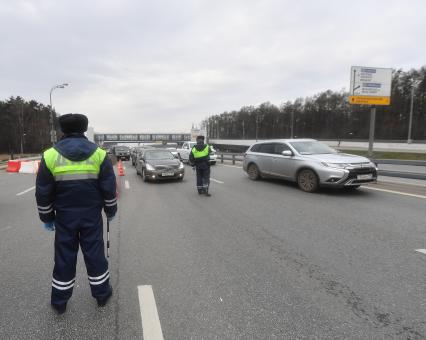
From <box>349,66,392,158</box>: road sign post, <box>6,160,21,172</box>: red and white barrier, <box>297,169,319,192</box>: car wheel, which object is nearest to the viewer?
<box>297,169,319,192</box>: car wheel

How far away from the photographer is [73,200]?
2730 millimetres

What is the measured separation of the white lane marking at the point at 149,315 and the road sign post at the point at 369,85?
46.6ft

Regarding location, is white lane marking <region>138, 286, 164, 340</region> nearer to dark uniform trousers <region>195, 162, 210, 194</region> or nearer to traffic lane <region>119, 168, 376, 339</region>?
traffic lane <region>119, 168, 376, 339</region>

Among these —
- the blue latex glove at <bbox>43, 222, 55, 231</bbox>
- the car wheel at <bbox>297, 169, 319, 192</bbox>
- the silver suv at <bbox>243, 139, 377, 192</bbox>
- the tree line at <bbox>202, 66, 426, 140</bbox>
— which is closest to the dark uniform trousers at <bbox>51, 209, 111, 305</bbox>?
the blue latex glove at <bbox>43, 222, 55, 231</bbox>

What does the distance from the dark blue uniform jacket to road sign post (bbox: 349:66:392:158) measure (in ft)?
46.7

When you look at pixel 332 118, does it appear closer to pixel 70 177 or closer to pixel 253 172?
pixel 253 172

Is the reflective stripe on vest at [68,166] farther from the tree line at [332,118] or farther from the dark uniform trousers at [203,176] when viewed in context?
the tree line at [332,118]

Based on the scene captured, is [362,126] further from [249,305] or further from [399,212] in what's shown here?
[249,305]

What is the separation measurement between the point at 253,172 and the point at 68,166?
33.1 feet

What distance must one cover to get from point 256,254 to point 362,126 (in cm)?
7989

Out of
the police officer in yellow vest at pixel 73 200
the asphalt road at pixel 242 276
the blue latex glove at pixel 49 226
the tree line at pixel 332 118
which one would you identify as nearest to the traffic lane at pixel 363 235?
the asphalt road at pixel 242 276

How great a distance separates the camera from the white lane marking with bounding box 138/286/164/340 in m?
2.44

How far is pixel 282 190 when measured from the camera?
9.63 metres

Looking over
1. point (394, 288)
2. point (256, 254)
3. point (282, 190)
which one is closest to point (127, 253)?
point (256, 254)
